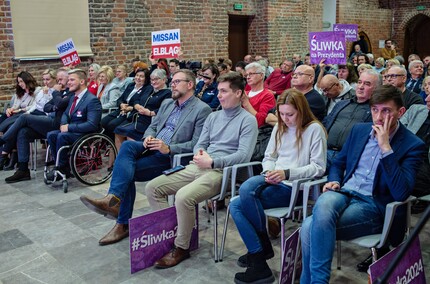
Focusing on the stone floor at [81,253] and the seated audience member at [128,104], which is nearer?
the stone floor at [81,253]

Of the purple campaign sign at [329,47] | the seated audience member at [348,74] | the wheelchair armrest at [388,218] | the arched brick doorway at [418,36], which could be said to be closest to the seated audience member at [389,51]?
the arched brick doorway at [418,36]

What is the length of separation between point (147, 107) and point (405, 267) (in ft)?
10.7

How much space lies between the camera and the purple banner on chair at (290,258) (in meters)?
2.36

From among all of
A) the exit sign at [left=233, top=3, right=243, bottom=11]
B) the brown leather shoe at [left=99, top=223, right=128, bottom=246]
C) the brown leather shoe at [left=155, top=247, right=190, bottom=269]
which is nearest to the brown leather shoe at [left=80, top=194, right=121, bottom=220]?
the brown leather shoe at [left=99, top=223, right=128, bottom=246]

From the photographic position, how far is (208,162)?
298cm

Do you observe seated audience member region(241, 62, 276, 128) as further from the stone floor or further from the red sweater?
the stone floor

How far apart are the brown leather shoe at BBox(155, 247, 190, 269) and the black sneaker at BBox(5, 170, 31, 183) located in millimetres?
2748

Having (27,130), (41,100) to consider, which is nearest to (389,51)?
(41,100)

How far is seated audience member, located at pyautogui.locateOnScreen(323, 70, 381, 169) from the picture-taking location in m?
3.26

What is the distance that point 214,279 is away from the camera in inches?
108

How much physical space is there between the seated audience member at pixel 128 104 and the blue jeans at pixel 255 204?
2766 mm

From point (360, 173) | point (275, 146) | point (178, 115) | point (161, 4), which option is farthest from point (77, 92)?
point (161, 4)

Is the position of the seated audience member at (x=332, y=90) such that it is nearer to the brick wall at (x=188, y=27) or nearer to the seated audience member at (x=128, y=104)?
the seated audience member at (x=128, y=104)

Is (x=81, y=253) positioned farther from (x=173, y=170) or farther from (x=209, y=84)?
(x=209, y=84)
